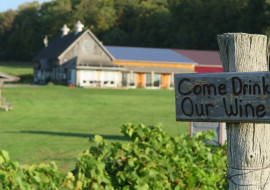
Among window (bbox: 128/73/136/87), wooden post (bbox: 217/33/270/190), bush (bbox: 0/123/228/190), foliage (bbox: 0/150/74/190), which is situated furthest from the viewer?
window (bbox: 128/73/136/87)

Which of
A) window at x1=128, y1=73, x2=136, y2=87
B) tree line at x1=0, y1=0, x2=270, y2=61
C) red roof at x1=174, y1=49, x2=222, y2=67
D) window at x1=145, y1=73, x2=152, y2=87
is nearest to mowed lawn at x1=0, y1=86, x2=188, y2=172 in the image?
window at x1=128, y1=73, x2=136, y2=87

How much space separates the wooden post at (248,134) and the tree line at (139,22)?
7977 centimetres

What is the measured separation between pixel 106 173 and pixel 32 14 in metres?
125

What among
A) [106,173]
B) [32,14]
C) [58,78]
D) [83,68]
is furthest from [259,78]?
[32,14]

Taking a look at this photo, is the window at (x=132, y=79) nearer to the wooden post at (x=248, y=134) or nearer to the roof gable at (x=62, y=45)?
the roof gable at (x=62, y=45)

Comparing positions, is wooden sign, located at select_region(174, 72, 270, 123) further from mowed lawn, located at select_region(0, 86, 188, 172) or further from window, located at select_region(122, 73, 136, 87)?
window, located at select_region(122, 73, 136, 87)

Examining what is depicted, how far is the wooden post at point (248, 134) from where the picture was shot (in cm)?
380

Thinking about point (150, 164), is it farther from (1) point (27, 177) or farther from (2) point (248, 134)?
(2) point (248, 134)

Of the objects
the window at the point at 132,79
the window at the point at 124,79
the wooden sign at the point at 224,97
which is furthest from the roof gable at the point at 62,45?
the wooden sign at the point at 224,97

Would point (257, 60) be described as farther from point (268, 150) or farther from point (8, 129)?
point (8, 129)

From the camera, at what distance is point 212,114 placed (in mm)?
3797

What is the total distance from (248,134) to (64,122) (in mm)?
20251

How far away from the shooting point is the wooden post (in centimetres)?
380

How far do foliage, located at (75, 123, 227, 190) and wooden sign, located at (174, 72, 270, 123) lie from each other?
2244 millimetres
